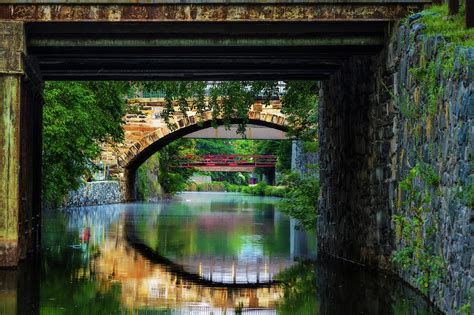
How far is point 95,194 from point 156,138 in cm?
426

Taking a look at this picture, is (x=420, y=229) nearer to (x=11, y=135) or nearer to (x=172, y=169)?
(x=11, y=135)

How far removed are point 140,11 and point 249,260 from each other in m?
5.66

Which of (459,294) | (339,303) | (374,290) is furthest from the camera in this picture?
(374,290)

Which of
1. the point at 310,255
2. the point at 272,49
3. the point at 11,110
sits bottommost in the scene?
the point at 310,255

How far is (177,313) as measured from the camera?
10461mm

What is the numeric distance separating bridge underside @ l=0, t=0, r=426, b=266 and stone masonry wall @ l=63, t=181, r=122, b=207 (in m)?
28.1

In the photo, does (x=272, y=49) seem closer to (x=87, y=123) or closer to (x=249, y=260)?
(x=249, y=260)

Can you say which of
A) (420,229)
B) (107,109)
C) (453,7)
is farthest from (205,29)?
(107,109)

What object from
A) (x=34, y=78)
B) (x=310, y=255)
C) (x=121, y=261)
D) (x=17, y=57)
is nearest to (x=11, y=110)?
(x=17, y=57)

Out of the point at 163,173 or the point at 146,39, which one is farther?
the point at 163,173

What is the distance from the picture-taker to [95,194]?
50219 millimetres

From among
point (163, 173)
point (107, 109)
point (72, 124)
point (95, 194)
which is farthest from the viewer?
point (163, 173)

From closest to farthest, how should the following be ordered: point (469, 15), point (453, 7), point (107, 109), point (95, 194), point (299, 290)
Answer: point (469, 15) → point (453, 7) → point (299, 290) → point (107, 109) → point (95, 194)

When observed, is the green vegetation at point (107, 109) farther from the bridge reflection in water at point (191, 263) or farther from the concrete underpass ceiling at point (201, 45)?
the concrete underpass ceiling at point (201, 45)
